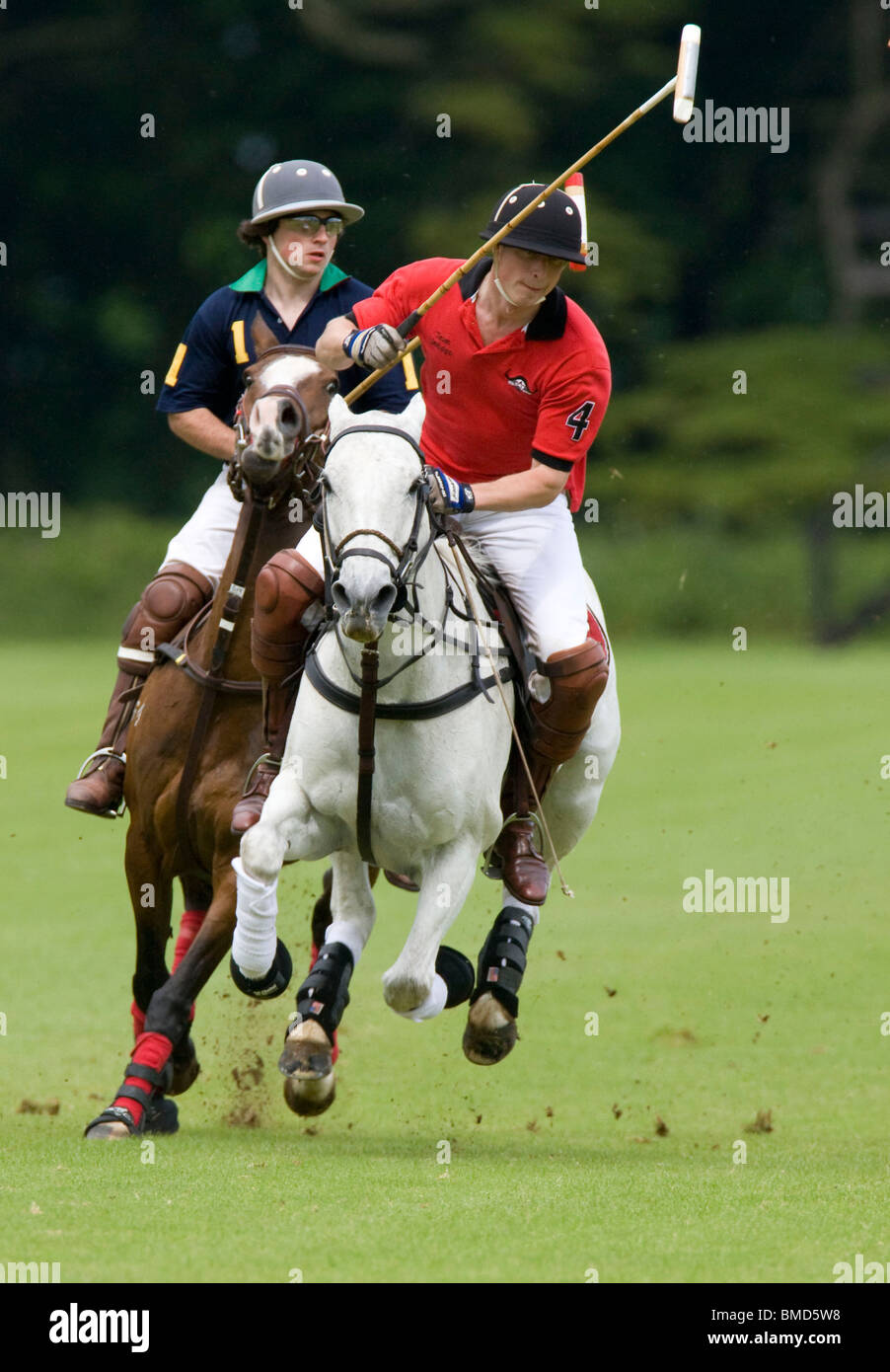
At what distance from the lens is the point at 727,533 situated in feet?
101

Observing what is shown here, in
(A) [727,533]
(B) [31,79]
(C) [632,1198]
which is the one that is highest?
(B) [31,79]

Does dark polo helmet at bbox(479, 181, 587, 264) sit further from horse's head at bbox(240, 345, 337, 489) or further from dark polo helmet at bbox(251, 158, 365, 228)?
dark polo helmet at bbox(251, 158, 365, 228)

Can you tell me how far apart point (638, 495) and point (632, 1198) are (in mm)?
25575

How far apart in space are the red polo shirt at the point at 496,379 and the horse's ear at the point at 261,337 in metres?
0.66

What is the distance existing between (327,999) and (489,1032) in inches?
23.1

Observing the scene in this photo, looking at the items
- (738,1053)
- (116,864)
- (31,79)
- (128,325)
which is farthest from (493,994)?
(31,79)

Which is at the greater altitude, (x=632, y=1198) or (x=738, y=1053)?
(x=738, y=1053)

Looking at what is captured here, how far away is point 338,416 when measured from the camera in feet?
19.4

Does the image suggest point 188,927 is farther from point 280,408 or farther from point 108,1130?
point 280,408

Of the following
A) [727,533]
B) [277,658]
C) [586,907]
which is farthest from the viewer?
[727,533]

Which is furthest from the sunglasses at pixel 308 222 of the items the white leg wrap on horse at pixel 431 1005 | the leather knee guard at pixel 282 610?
the white leg wrap on horse at pixel 431 1005

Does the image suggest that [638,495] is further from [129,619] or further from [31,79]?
[129,619]

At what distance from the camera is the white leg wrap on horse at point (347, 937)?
672 centimetres

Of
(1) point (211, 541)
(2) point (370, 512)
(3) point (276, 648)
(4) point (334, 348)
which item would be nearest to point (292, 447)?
(4) point (334, 348)
